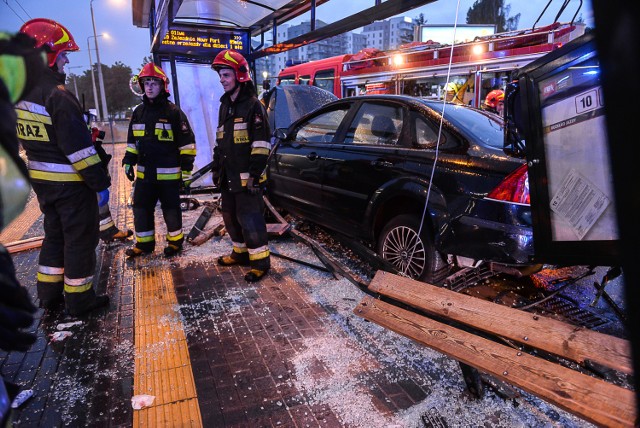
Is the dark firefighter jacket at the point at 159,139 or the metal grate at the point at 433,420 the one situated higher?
the dark firefighter jacket at the point at 159,139

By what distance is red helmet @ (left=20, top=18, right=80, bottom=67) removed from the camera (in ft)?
9.98

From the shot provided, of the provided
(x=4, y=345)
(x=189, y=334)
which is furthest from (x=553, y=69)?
(x=189, y=334)

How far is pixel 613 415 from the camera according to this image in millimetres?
1491

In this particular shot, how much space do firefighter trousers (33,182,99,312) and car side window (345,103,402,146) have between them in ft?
8.32

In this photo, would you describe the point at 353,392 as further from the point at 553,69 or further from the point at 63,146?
the point at 63,146

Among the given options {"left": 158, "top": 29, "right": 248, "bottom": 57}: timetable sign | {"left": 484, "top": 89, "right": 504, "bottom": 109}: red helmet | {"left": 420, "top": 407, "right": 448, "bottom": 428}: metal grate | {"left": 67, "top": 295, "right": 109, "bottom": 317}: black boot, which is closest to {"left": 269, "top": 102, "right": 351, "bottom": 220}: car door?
{"left": 67, "top": 295, "right": 109, "bottom": 317}: black boot

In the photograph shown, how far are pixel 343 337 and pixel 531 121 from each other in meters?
1.89

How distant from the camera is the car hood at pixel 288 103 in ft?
24.5

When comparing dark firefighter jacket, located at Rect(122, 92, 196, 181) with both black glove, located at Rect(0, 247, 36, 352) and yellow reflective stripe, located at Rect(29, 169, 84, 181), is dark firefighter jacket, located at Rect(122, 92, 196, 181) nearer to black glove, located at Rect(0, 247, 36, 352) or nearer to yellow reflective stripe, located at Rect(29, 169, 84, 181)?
yellow reflective stripe, located at Rect(29, 169, 84, 181)

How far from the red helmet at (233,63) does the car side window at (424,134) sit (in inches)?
65.6

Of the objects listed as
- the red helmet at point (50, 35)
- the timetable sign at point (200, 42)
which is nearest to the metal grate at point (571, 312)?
the red helmet at point (50, 35)

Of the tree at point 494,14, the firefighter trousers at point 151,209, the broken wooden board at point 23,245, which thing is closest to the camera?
the firefighter trousers at point 151,209

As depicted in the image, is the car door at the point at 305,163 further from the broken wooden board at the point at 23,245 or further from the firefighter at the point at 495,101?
the firefighter at the point at 495,101

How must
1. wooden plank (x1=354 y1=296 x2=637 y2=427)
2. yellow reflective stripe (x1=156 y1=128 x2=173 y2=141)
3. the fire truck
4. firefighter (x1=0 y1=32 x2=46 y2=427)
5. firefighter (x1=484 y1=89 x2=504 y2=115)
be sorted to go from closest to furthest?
firefighter (x1=0 y1=32 x2=46 y2=427) → wooden plank (x1=354 y1=296 x2=637 y2=427) → yellow reflective stripe (x1=156 y1=128 x2=173 y2=141) → firefighter (x1=484 y1=89 x2=504 y2=115) → the fire truck
